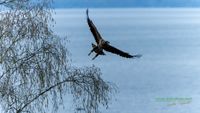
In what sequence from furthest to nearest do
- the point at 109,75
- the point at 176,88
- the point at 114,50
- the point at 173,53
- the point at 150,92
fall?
the point at 173,53, the point at 109,75, the point at 176,88, the point at 150,92, the point at 114,50

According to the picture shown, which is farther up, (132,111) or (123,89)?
(123,89)

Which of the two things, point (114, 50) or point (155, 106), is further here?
point (155, 106)

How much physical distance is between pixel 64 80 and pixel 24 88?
1200mm

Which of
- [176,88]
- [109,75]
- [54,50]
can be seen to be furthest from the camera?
[109,75]

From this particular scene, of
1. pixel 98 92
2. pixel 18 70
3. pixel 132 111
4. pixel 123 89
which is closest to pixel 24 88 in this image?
pixel 18 70

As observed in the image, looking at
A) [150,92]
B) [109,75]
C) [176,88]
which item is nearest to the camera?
[150,92]

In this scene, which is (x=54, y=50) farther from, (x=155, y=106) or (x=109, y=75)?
(x=109, y=75)

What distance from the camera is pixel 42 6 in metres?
15.7

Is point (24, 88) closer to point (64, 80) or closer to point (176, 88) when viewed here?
point (64, 80)

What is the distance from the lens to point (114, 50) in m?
14.4

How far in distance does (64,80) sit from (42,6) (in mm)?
2110

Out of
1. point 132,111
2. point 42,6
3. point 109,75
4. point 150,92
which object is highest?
point 109,75

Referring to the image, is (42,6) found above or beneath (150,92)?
beneath

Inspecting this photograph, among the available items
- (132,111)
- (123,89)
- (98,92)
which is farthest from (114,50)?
(123,89)
